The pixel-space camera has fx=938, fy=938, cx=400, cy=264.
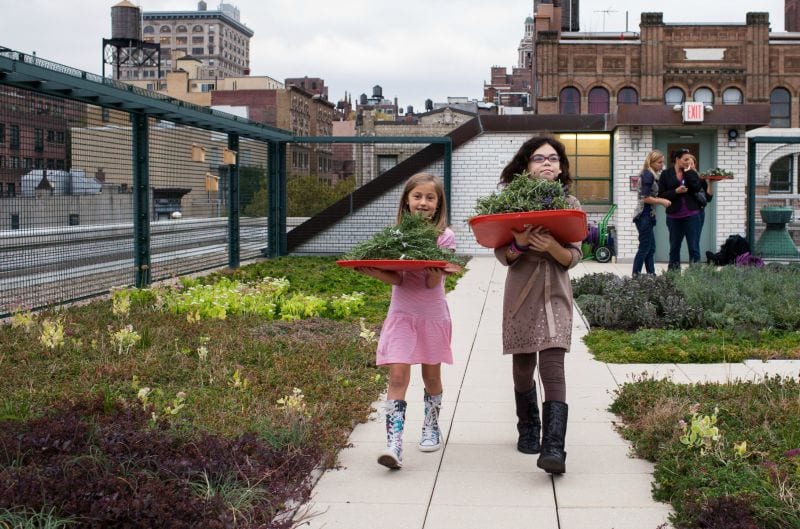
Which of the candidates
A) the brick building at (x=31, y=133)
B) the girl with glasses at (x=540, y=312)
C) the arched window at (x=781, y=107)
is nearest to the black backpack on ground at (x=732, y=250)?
the brick building at (x=31, y=133)

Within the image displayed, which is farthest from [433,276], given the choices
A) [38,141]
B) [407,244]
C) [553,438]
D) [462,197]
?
[462,197]

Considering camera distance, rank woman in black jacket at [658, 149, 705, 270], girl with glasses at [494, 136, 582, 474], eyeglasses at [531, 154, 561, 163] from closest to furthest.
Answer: girl with glasses at [494, 136, 582, 474], eyeglasses at [531, 154, 561, 163], woman in black jacket at [658, 149, 705, 270]

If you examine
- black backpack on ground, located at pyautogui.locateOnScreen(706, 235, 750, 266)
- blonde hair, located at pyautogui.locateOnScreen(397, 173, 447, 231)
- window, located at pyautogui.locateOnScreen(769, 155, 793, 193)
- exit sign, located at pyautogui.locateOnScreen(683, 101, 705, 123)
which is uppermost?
exit sign, located at pyautogui.locateOnScreen(683, 101, 705, 123)

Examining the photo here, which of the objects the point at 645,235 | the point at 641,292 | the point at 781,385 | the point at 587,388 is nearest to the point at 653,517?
the point at 781,385

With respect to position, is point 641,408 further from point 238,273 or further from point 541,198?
point 238,273

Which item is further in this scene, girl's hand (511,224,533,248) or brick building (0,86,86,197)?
brick building (0,86,86,197)

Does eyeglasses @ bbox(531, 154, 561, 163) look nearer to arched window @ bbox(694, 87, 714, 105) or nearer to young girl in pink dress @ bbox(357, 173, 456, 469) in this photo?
young girl in pink dress @ bbox(357, 173, 456, 469)

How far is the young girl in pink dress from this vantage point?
17.1 feet

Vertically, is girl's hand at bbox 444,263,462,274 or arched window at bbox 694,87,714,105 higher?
arched window at bbox 694,87,714,105

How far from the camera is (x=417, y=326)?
5.29 meters

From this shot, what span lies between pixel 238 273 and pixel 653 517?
11950 mm

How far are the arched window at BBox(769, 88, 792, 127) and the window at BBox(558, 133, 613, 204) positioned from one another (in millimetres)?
51228

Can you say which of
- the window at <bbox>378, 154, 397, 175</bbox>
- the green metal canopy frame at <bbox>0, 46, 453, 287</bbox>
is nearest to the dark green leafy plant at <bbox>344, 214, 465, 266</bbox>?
the green metal canopy frame at <bbox>0, 46, 453, 287</bbox>

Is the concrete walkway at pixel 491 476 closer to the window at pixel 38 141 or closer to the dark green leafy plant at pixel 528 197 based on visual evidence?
the dark green leafy plant at pixel 528 197
